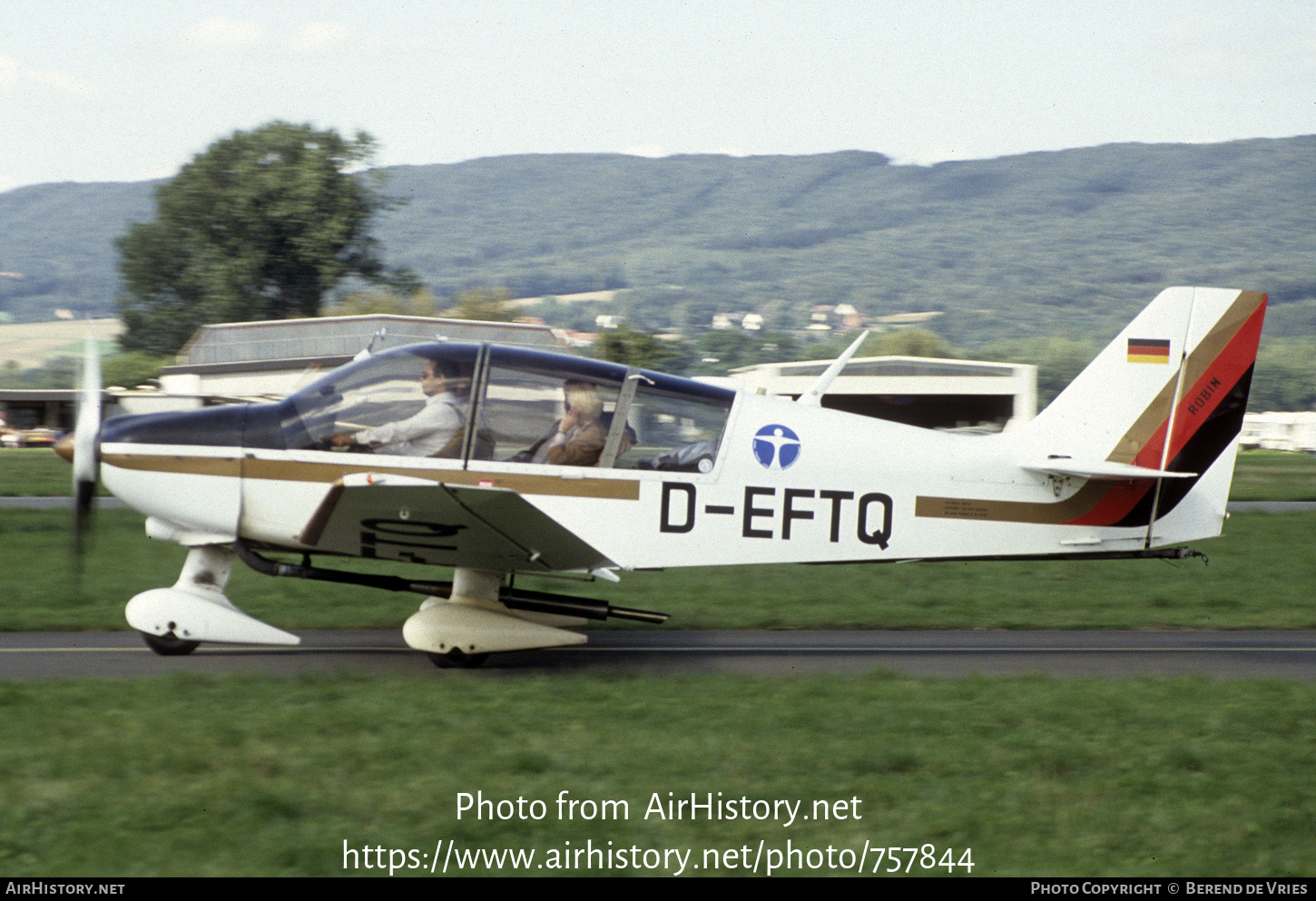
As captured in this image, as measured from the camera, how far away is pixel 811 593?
33.3 ft

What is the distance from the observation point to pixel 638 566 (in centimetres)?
699

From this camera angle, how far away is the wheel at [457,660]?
22.6 ft

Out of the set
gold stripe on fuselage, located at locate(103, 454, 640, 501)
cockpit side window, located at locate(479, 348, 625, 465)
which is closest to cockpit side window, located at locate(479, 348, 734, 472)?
cockpit side window, located at locate(479, 348, 625, 465)

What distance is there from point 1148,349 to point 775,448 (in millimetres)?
2752

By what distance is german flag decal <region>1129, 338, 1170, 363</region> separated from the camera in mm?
7648

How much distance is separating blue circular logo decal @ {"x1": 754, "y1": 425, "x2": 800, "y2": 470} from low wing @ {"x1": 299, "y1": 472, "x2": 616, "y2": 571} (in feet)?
3.85

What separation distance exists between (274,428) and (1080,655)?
5643mm

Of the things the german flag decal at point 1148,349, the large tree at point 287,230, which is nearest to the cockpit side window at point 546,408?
the german flag decal at point 1148,349

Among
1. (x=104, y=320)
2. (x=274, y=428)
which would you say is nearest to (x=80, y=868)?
(x=274, y=428)

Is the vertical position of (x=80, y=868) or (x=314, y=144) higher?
(x=314, y=144)

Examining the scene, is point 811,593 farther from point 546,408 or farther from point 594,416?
point 546,408

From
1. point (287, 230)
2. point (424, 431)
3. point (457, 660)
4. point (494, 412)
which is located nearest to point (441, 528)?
point (424, 431)

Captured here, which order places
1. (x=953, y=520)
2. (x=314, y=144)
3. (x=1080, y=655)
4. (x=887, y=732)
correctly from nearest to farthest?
1. (x=887, y=732)
2. (x=953, y=520)
3. (x=1080, y=655)
4. (x=314, y=144)

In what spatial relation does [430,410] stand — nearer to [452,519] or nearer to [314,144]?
[452,519]
